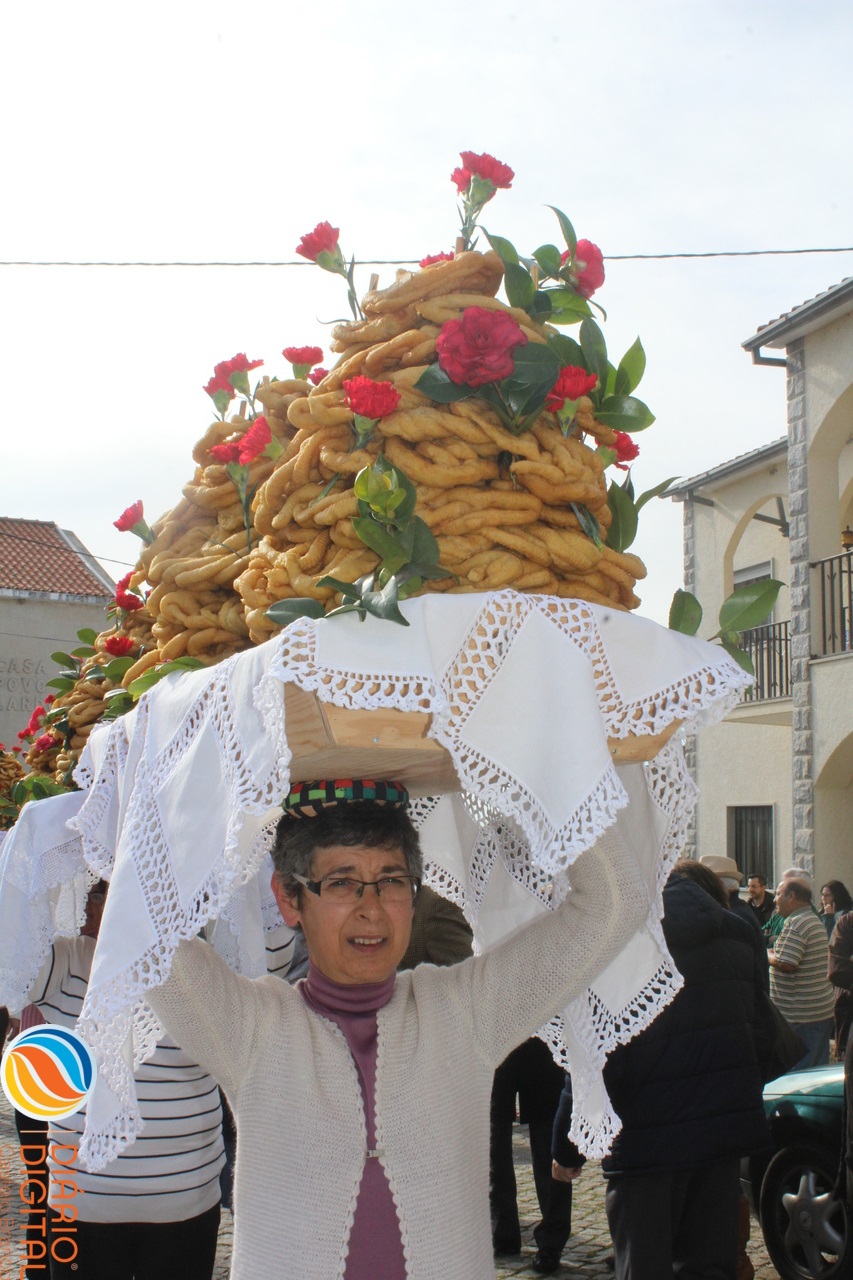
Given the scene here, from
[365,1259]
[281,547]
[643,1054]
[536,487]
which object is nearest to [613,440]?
[536,487]

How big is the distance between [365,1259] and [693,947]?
233 cm

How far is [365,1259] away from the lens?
6.85ft

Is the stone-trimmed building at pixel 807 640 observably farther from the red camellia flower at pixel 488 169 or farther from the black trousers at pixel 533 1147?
the red camellia flower at pixel 488 169

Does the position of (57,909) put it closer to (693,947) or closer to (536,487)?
(693,947)

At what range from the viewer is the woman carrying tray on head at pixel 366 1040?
212cm

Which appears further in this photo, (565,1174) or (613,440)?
(565,1174)

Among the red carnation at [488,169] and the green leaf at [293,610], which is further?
the red carnation at [488,169]

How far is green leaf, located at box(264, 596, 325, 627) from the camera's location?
190 cm

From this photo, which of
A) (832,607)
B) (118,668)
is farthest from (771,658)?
(118,668)

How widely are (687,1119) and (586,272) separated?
2836mm

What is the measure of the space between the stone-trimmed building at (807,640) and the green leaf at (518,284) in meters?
9.12

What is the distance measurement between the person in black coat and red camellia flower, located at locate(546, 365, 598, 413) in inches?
101

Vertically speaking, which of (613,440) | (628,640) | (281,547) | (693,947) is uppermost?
(613,440)

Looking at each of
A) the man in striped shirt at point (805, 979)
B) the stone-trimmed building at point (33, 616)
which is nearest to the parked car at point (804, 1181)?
the man in striped shirt at point (805, 979)
